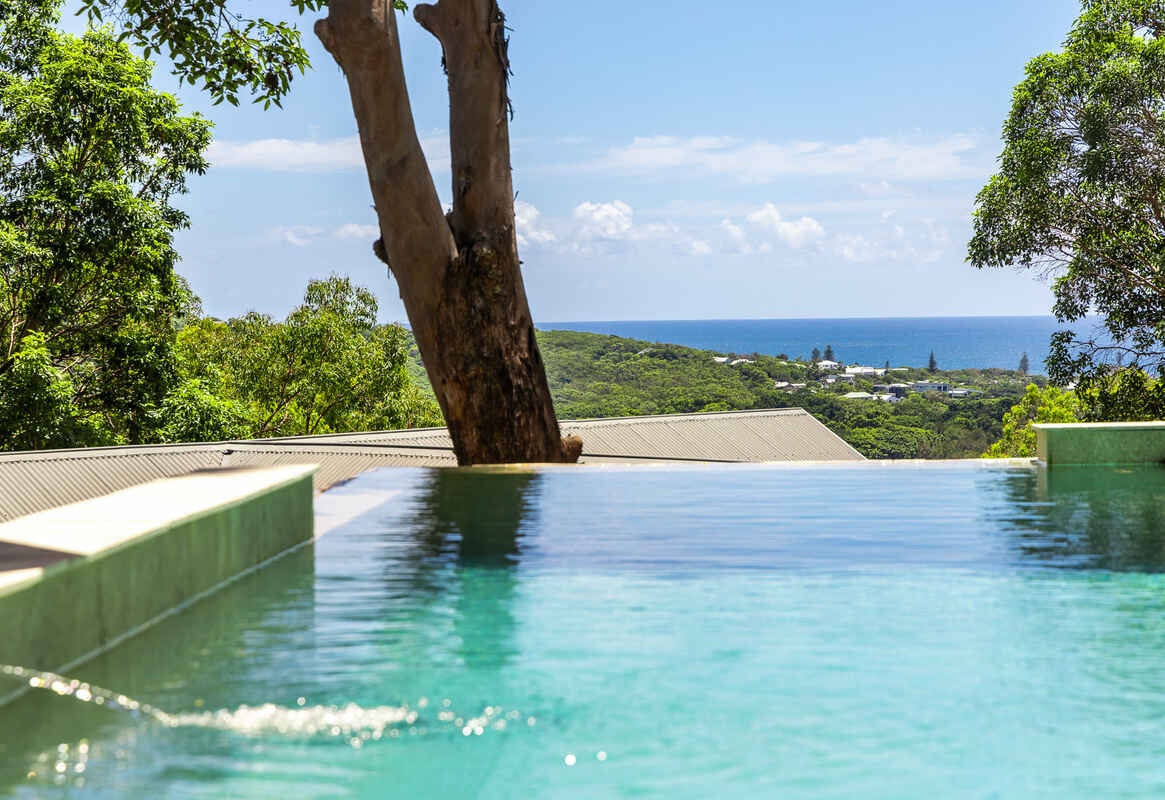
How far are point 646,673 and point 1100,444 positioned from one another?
568cm

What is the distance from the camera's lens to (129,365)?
690 inches

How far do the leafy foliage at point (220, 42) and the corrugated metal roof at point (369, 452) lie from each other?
378cm

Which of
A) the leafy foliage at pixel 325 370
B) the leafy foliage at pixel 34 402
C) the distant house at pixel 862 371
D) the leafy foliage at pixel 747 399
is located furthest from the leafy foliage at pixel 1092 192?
the distant house at pixel 862 371

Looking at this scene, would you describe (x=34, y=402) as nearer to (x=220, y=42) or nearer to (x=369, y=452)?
(x=369, y=452)

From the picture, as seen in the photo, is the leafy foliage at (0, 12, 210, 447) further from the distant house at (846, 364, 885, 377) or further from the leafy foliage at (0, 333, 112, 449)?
the distant house at (846, 364, 885, 377)

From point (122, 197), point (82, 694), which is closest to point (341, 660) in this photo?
point (82, 694)

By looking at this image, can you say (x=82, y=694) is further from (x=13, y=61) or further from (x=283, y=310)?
(x=283, y=310)

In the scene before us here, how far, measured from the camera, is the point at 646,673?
9.68 ft

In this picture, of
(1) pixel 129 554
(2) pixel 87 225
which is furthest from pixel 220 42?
(1) pixel 129 554

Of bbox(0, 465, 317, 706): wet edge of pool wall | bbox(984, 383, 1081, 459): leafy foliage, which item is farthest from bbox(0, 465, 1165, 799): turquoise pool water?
bbox(984, 383, 1081, 459): leafy foliage

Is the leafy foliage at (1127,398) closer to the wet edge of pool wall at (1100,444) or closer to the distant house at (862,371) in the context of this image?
the wet edge of pool wall at (1100,444)

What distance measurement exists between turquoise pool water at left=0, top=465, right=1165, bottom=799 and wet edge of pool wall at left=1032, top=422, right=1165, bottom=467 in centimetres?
236

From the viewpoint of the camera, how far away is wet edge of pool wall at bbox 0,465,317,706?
8.77 ft

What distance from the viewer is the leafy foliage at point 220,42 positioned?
9.92 meters
